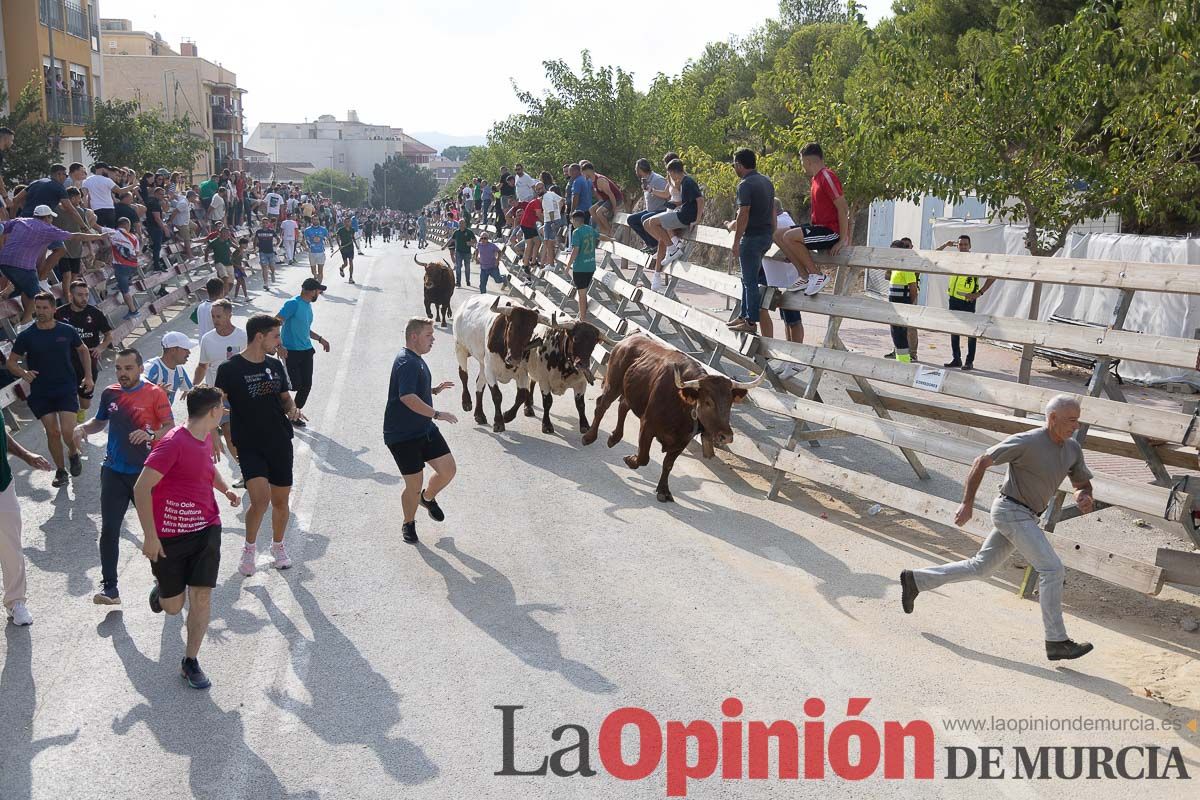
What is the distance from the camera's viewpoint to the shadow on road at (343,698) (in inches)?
223

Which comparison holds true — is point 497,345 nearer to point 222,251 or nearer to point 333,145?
point 222,251

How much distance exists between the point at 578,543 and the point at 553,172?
2696 centimetres

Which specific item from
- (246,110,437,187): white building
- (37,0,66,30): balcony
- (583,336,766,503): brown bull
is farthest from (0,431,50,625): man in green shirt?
(246,110,437,187): white building

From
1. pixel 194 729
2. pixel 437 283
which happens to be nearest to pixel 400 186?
pixel 437 283

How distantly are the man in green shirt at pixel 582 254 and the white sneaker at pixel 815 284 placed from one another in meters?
6.35

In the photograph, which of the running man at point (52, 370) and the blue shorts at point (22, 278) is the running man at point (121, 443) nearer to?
the running man at point (52, 370)

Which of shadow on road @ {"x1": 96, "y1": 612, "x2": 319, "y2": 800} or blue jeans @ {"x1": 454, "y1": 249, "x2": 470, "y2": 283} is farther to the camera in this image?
blue jeans @ {"x1": 454, "y1": 249, "x2": 470, "y2": 283}

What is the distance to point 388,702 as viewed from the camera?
625cm

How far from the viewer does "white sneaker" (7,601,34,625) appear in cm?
724

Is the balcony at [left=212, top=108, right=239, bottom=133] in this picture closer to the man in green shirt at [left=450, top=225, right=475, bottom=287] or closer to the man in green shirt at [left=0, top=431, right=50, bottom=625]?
the man in green shirt at [left=450, top=225, right=475, bottom=287]

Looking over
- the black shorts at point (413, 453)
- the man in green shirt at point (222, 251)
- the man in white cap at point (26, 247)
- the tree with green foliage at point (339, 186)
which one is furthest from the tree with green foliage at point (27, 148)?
the tree with green foliage at point (339, 186)

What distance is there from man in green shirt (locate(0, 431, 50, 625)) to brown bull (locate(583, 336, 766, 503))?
5612 millimetres

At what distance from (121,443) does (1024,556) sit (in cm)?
636

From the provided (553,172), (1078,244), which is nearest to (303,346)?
(1078,244)
